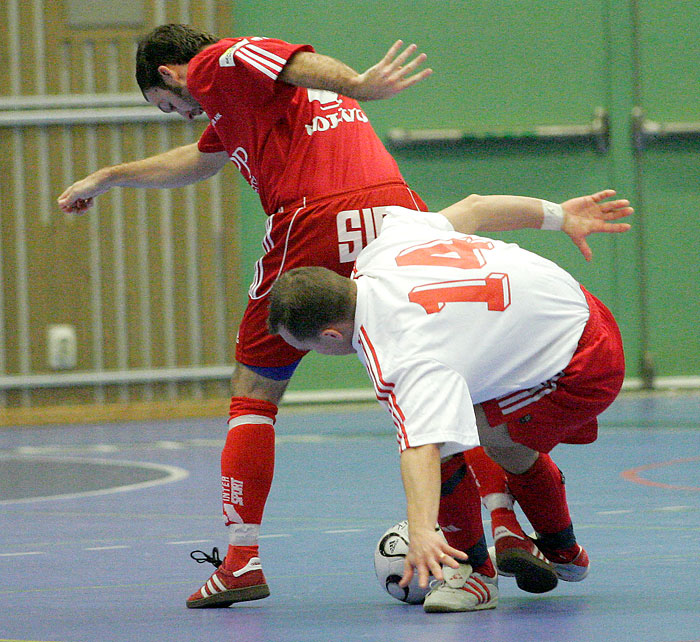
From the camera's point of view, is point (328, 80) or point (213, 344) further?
point (213, 344)

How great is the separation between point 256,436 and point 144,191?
617cm

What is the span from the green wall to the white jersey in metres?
6.26

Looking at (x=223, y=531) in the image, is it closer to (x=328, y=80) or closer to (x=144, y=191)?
(x=328, y=80)

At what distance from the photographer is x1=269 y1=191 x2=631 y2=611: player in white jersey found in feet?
7.93

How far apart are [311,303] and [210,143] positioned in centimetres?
108

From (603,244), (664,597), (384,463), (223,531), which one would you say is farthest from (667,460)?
(603,244)

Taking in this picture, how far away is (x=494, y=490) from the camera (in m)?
3.14

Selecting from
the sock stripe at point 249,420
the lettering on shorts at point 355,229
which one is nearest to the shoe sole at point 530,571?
the sock stripe at point 249,420

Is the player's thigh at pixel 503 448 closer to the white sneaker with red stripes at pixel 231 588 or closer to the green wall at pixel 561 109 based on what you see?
the white sneaker with red stripes at pixel 231 588

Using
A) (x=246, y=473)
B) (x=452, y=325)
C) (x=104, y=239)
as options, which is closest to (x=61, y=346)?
(x=104, y=239)

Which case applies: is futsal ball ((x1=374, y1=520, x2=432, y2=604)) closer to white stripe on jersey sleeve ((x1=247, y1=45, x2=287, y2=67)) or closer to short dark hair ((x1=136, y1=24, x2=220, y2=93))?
white stripe on jersey sleeve ((x1=247, y1=45, x2=287, y2=67))

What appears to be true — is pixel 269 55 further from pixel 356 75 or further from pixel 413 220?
pixel 413 220

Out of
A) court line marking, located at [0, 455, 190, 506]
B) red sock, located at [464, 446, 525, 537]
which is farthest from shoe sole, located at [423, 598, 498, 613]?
court line marking, located at [0, 455, 190, 506]

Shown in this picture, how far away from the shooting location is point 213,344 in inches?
357
